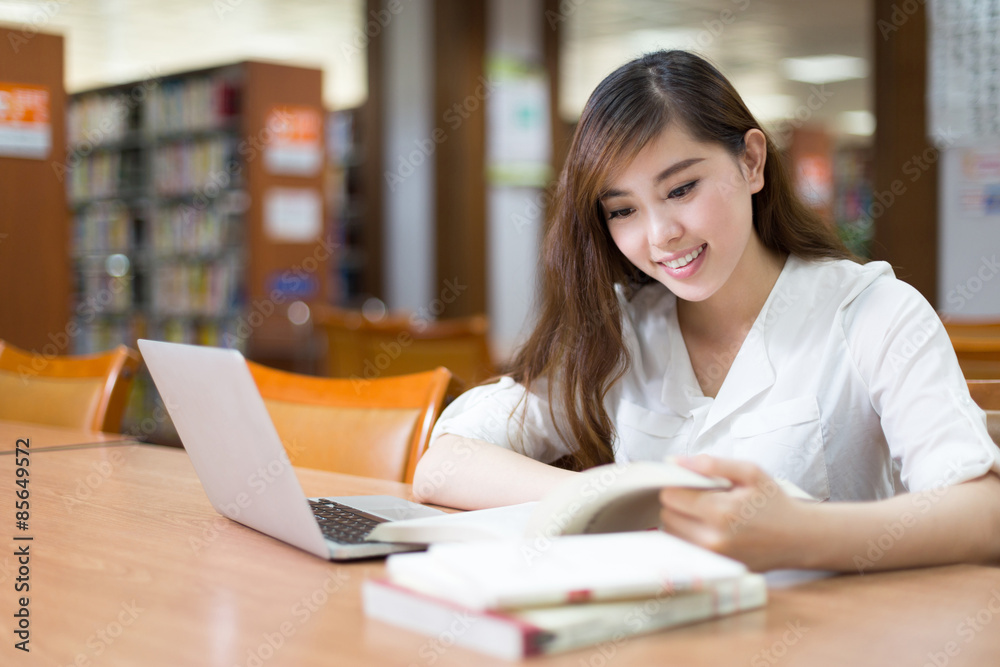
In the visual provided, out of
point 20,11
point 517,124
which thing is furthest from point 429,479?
point 20,11

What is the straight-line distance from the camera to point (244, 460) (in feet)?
3.17

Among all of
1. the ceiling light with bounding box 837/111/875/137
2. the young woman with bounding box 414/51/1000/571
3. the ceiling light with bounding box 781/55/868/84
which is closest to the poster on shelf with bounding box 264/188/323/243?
the young woman with bounding box 414/51/1000/571

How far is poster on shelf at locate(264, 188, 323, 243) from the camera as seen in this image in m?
5.51

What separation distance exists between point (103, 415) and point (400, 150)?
4.07 metres

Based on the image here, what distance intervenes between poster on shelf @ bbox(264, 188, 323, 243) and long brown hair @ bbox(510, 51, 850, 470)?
4233mm

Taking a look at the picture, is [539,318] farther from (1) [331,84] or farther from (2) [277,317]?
(1) [331,84]

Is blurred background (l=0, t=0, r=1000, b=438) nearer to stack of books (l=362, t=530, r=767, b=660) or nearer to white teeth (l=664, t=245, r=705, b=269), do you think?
white teeth (l=664, t=245, r=705, b=269)

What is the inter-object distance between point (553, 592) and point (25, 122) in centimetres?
421

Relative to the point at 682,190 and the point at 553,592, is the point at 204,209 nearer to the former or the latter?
the point at 682,190

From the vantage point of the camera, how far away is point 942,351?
117cm

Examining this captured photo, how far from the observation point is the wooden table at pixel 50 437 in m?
1.76

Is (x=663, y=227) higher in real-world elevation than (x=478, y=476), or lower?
higher

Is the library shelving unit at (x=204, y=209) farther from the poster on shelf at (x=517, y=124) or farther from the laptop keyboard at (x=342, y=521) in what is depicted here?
the laptop keyboard at (x=342, y=521)

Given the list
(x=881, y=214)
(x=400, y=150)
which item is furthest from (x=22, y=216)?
(x=881, y=214)
